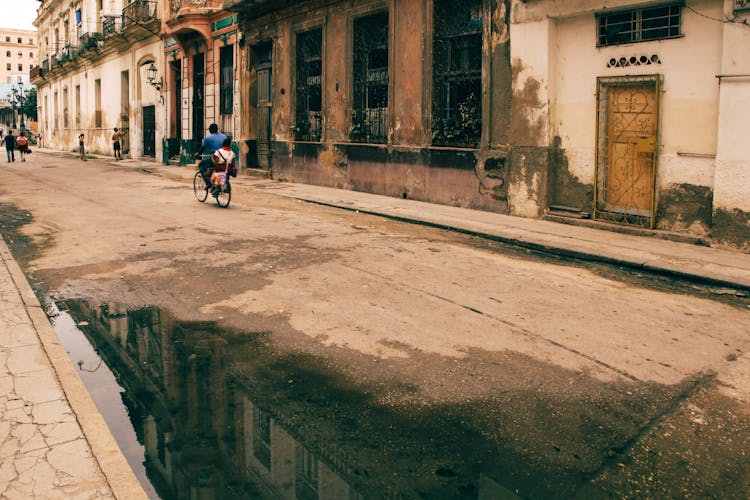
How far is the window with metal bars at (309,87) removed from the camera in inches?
736

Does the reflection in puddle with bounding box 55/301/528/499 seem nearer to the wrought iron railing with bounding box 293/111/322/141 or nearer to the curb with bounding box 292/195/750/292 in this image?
the curb with bounding box 292/195/750/292

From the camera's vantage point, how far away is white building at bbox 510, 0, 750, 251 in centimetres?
964

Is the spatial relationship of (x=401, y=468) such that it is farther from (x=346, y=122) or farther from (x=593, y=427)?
(x=346, y=122)

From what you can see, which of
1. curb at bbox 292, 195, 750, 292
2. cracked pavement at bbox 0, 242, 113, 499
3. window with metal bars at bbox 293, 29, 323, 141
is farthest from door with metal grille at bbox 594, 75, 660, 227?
cracked pavement at bbox 0, 242, 113, 499

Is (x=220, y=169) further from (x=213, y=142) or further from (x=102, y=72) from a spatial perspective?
(x=102, y=72)

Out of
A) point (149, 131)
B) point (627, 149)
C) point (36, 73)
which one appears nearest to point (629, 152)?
point (627, 149)

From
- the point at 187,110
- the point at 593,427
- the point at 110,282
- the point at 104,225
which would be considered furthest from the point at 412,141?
the point at 187,110

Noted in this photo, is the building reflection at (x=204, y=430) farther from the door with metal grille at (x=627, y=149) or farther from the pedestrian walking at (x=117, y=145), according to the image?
the pedestrian walking at (x=117, y=145)

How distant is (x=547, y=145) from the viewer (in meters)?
12.2

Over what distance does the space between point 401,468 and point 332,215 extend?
9.60 m

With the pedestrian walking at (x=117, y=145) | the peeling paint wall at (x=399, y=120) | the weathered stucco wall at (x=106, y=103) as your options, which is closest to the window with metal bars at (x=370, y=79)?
the peeling paint wall at (x=399, y=120)

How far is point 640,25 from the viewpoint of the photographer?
10.8 metres

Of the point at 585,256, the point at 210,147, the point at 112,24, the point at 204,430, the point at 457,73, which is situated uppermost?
the point at 112,24

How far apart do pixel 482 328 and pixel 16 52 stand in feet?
465
